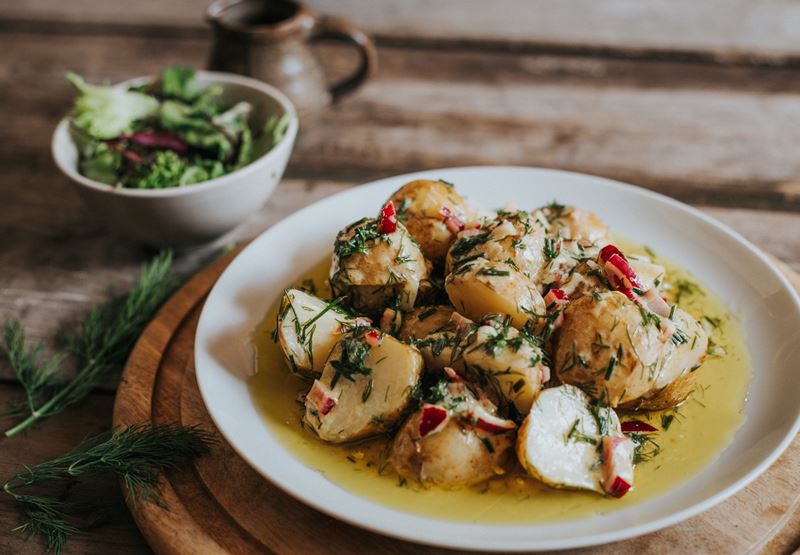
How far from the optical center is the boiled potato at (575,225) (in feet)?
7.39

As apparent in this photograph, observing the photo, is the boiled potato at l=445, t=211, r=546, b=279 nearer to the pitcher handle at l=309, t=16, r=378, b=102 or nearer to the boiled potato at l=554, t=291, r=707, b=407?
the boiled potato at l=554, t=291, r=707, b=407

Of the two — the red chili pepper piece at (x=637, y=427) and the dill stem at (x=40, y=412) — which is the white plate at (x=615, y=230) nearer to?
the red chili pepper piece at (x=637, y=427)

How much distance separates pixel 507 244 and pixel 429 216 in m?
0.30

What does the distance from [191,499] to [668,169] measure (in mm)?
2627

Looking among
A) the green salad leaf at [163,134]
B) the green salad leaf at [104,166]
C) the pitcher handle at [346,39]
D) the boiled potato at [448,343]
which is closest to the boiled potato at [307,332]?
the boiled potato at [448,343]

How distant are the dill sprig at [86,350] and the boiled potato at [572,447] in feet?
4.51

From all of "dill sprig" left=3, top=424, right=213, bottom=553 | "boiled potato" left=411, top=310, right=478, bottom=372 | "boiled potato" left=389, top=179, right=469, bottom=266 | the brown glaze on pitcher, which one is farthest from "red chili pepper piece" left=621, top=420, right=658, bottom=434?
the brown glaze on pitcher

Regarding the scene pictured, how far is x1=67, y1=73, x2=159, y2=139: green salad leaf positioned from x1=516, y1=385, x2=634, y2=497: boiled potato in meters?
2.01

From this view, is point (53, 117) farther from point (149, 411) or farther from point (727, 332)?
point (727, 332)

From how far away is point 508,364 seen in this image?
5.78 ft

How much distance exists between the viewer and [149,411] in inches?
82.5

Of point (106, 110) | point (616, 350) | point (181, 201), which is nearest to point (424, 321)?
point (616, 350)

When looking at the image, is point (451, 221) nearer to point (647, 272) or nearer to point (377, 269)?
point (377, 269)

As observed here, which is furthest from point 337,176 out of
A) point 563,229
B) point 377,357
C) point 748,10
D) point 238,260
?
point 748,10
